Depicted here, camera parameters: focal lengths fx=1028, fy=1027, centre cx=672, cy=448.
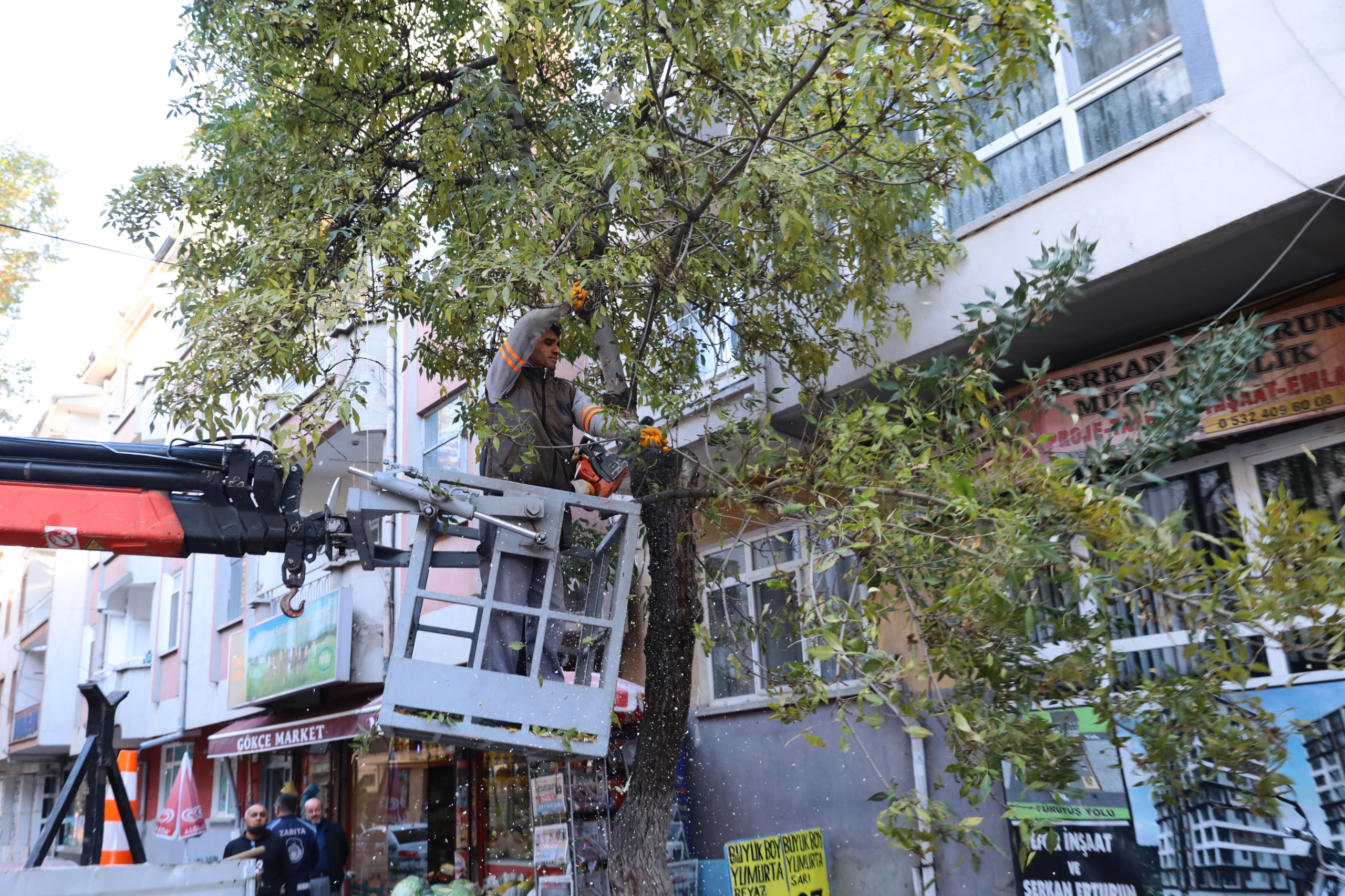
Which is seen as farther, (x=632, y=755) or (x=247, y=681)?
(x=247, y=681)

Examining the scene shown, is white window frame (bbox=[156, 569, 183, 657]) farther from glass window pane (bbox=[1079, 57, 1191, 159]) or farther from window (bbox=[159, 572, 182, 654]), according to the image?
glass window pane (bbox=[1079, 57, 1191, 159])

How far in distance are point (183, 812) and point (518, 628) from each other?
1141 cm

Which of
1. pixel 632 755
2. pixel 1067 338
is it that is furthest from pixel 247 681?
pixel 1067 338

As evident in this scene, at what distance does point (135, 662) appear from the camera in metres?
22.5

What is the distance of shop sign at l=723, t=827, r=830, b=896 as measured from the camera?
7227 mm

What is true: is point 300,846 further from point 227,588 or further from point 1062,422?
point 227,588

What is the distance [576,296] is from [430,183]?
2170 millimetres

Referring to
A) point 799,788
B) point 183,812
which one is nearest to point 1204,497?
point 799,788

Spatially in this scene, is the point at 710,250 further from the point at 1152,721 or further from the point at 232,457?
the point at 1152,721

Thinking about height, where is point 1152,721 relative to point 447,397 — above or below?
below

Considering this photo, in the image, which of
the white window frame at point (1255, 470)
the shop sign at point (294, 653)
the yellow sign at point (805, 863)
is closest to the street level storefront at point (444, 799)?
the shop sign at point (294, 653)

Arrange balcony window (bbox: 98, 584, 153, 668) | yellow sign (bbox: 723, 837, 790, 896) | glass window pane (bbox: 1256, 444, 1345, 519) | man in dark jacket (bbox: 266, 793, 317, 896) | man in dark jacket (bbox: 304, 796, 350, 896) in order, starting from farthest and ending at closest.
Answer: balcony window (bbox: 98, 584, 153, 668) < man in dark jacket (bbox: 304, 796, 350, 896) < man in dark jacket (bbox: 266, 793, 317, 896) < yellow sign (bbox: 723, 837, 790, 896) < glass window pane (bbox: 1256, 444, 1345, 519)

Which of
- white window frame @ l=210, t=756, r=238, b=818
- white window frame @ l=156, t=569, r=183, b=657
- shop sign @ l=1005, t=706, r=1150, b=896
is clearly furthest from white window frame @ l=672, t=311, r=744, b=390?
white window frame @ l=156, t=569, r=183, b=657

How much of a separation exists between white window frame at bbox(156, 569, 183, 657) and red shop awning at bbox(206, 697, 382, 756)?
568 centimetres
